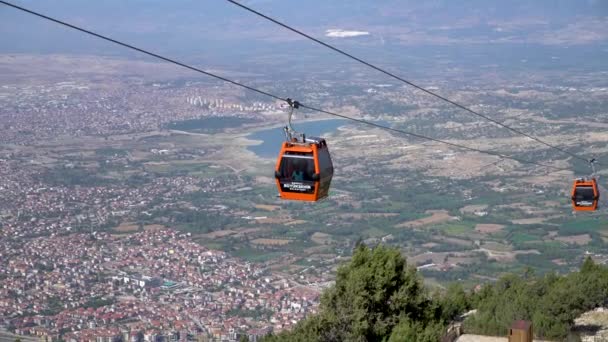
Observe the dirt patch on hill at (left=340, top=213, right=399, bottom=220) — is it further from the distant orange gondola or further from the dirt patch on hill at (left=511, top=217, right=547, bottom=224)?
the distant orange gondola

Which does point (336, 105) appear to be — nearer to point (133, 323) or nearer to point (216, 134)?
point (216, 134)

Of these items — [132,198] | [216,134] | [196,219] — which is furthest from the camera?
[216,134]

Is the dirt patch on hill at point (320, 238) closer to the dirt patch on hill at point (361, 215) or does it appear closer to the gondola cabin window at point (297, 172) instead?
the dirt patch on hill at point (361, 215)

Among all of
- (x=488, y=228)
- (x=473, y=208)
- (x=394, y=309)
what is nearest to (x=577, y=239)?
(x=488, y=228)

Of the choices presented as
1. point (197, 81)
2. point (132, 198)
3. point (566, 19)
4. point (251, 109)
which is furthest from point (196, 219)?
point (566, 19)

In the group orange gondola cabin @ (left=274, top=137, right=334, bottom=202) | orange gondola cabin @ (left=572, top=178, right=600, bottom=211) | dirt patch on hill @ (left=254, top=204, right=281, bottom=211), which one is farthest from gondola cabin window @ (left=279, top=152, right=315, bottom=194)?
dirt patch on hill @ (left=254, top=204, right=281, bottom=211)

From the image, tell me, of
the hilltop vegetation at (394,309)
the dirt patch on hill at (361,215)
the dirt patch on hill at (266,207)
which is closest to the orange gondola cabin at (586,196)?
the hilltop vegetation at (394,309)
